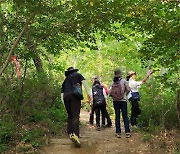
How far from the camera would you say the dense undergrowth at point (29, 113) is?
7922 millimetres

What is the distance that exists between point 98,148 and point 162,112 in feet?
7.37

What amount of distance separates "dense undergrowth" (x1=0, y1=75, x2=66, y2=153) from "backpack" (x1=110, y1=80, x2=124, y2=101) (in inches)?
77.2

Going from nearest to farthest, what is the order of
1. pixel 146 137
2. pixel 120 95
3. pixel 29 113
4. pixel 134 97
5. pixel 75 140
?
pixel 75 140 < pixel 146 137 < pixel 120 95 < pixel 29 113 < pixel 134 97

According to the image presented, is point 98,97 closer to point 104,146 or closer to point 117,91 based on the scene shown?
point 117,91

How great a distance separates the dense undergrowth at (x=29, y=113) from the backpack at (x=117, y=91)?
196 centimetres

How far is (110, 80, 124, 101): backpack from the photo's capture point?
347 inches

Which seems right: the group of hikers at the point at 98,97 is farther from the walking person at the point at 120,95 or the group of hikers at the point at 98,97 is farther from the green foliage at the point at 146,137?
the green foliage at the point at 146,137

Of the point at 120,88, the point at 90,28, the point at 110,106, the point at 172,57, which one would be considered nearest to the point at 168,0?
the point at 172,57

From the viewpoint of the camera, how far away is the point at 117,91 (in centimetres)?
884

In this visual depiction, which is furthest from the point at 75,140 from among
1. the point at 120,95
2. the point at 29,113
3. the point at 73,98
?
the point at 29,113

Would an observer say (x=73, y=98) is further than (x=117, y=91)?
No

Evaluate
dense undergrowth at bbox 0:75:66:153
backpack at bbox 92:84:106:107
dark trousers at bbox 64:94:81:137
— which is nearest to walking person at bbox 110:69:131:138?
backpack at bbox 92:84:106:107

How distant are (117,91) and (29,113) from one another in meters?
2.77

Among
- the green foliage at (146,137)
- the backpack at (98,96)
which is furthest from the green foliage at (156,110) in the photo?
the backpack at (98,96)
